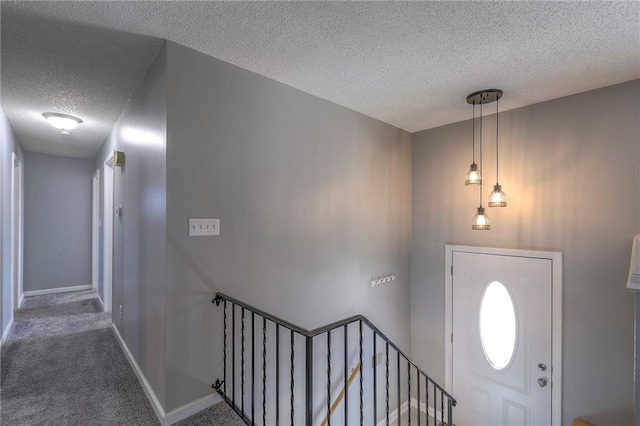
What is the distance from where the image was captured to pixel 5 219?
3.13 m

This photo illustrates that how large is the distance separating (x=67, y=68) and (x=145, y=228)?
131 cm

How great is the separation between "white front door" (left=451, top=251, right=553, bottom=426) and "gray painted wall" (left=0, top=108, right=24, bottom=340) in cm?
472

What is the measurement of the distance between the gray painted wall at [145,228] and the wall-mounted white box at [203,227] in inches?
6.7

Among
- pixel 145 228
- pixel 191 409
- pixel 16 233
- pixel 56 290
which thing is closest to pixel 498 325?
pixel 191 409

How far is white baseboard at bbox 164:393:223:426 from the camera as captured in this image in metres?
1.89

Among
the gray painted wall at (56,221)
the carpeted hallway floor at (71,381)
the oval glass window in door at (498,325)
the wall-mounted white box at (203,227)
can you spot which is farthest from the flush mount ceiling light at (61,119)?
the oval glass window in door at (498,325)

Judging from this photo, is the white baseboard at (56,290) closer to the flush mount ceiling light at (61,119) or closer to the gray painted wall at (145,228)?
the gray painted wall at (145,228)

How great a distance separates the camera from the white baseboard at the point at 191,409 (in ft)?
6.20

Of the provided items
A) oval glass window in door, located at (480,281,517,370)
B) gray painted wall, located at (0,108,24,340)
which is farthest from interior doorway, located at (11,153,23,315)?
oval glass window in door, located at (480,281,517,370)

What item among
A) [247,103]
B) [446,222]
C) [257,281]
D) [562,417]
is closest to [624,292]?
[562,417]

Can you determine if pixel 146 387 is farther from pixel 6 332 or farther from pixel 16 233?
pixel 16 233

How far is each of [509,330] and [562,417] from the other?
0.79 m

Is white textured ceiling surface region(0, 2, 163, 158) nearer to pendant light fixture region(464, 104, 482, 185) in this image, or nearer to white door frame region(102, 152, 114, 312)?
white door frame region(102, 152, 114, 312)

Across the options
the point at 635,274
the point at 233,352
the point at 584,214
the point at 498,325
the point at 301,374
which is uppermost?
the point at 584,214
